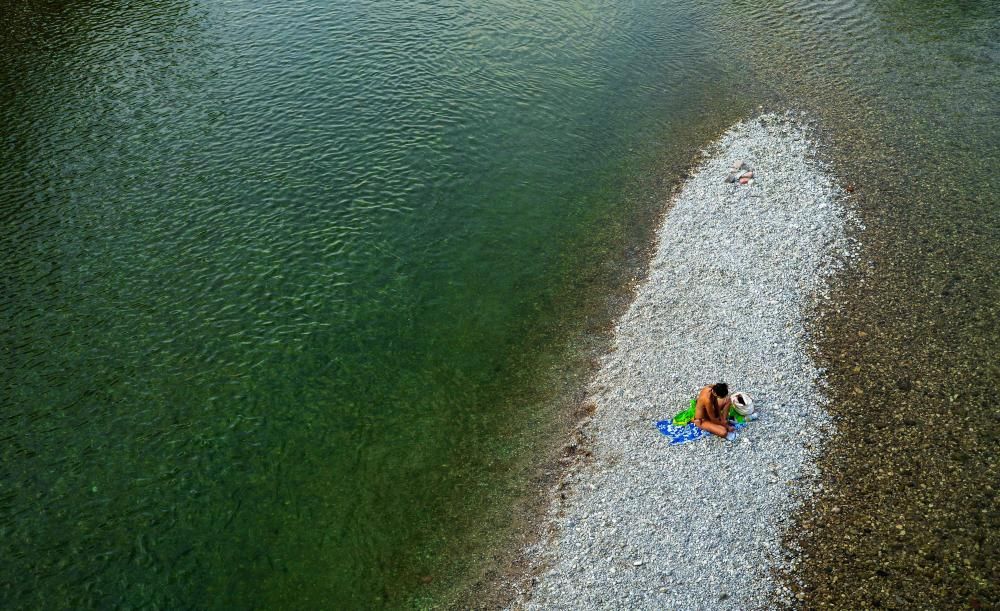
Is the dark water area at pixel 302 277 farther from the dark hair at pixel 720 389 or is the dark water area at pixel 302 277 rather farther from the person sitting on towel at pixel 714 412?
the dark hair at pixel 720 389

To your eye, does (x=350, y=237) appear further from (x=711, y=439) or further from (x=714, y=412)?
(x=711, y=439)

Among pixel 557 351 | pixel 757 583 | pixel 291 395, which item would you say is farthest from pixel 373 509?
pixel 757 583

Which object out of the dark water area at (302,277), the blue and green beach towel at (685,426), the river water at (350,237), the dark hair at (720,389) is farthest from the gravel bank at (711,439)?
the dark water area at (302,277)

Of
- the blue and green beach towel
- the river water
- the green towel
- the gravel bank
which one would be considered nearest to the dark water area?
the river water

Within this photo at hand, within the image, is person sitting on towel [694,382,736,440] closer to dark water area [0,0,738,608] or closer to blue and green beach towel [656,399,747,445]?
blue and green beach towel [656,399,747,445]

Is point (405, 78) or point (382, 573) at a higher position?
point (405, 78)

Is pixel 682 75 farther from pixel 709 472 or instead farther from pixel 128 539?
pixel 128 539

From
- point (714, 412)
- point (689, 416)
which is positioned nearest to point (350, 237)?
point (689, 416)
